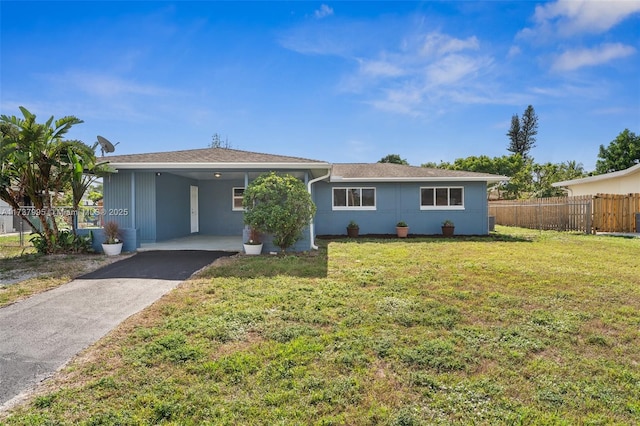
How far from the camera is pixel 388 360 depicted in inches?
130

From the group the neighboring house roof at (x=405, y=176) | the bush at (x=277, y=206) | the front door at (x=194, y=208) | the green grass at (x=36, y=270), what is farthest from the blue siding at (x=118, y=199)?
the neighboring house roof at (x=405, y=176)

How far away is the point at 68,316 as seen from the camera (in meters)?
4.62

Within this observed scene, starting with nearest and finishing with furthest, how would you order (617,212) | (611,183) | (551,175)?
(617,212) < (611,183) < (551,175)

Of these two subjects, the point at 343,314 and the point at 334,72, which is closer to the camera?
the point at 343,314

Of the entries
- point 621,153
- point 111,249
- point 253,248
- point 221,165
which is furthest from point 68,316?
point 621,153

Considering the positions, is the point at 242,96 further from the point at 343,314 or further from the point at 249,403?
the point at 249,403

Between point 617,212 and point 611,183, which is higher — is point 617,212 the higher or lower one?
the lower one

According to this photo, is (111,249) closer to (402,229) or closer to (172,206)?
(172,206)

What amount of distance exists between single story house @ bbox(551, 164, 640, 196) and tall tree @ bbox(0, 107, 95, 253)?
23.2 metres

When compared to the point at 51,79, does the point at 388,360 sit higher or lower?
lower

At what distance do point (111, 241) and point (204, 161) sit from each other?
3.27 metres

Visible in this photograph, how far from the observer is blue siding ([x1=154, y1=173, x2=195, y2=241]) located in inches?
466

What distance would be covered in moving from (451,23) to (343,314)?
1115cm

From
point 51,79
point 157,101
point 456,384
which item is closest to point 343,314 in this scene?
point 456,384
